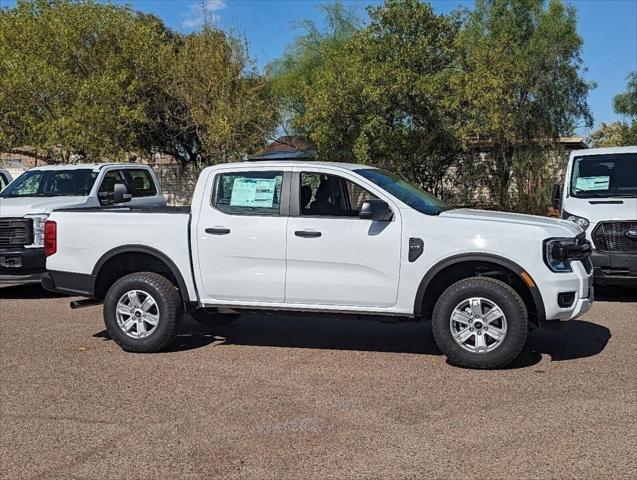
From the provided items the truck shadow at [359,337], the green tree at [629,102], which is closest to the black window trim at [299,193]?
the truck shadow at [359,337]

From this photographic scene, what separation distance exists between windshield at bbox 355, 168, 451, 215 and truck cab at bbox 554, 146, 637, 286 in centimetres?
361

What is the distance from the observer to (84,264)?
7590mm

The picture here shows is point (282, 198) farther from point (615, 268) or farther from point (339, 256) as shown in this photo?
point (615, 268)

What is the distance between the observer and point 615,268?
32.4 feet

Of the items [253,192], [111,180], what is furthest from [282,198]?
[111,180]

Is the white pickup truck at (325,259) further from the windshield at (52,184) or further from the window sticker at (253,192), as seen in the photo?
the windshield at (52,184)

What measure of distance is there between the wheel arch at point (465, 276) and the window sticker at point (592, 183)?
4.85 m

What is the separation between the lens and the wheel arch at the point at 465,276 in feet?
21.1

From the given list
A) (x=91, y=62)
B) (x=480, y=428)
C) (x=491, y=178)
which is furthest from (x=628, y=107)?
(x=480, y=428)

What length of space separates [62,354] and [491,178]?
16.9 m

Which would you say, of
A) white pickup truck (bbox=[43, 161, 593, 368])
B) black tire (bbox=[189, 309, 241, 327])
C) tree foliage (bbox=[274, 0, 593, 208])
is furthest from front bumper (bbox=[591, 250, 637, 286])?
tree foliage (bbox=[274, 0, 593, 208])

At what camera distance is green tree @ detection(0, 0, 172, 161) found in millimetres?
20891

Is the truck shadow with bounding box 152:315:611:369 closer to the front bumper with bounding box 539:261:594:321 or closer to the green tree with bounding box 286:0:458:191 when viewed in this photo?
the front bumper with bounding box 539:261:594:321

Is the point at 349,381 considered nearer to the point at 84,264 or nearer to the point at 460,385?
the point at 460,385
